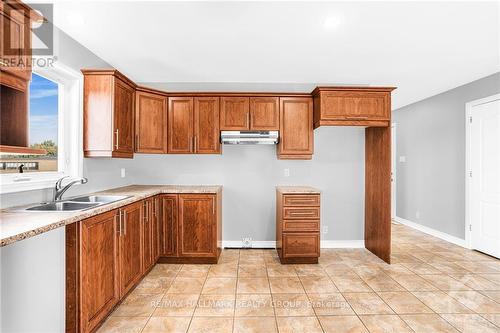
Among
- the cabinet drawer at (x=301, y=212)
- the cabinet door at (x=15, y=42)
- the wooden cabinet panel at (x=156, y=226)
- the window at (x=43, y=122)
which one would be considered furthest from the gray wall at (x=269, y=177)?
the cabinet door at (x=15, y=42)

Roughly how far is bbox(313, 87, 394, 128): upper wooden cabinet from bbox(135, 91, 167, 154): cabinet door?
2.16 meters

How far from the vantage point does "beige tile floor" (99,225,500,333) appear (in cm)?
209

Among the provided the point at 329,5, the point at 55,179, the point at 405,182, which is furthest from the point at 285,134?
the point at 405,182

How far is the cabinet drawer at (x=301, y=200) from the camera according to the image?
10.9 feet

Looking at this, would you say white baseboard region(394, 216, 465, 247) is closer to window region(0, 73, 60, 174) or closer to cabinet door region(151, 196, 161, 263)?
cabinet door region(151, 196, 161, 263)

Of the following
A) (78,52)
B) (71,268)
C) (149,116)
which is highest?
(78,52)

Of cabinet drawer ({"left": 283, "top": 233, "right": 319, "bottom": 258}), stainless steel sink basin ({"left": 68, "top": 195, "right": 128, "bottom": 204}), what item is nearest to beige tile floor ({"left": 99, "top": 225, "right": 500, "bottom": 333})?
cabinet drawer ({"left": 283, "top": 233, "right": 319, "bottom": 258})

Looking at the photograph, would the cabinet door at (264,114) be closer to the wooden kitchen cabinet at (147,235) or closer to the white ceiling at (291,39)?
the white ceiling at (291,39)

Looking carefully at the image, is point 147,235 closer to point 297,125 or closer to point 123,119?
point 123,119

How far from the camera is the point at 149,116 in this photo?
3457 mm

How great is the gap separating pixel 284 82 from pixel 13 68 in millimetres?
3200

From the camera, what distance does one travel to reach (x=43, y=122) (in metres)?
2.46

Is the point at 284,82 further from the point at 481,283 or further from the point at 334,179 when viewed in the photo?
the point at 481,283

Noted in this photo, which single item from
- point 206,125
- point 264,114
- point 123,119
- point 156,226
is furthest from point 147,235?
point 264,114
